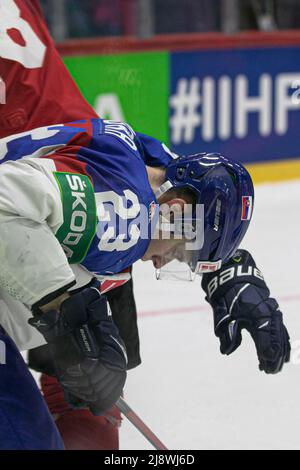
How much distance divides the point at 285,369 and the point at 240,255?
0.97 m

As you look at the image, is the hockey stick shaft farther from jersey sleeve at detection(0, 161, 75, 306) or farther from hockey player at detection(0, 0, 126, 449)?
jersey sleeve at detection(0, 161, 75, 306)

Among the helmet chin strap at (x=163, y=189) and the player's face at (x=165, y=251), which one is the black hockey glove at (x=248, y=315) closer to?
the player's face at (x=165, y=251)

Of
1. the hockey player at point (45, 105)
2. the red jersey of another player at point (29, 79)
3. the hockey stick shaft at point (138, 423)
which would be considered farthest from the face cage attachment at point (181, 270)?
the red jersey of another player at point (29, 79)

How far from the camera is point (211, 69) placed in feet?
21.3

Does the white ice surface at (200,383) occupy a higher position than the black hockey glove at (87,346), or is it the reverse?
the black hockey glove at (87,346)

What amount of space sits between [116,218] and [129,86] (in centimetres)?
416

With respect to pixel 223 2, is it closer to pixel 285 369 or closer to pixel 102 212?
pixel 285 369

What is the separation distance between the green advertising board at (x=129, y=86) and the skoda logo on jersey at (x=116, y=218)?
12.7 feet

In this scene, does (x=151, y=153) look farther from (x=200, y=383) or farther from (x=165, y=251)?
(x=200, y=383)

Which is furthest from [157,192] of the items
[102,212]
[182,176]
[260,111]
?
[260,111]

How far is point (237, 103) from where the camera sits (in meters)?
6.60

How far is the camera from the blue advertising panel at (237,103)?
6.39 m

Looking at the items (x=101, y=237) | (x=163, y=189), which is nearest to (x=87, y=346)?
(x=101, y=237)

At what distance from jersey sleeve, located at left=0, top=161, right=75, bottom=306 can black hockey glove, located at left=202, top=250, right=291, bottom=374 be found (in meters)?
0.62
